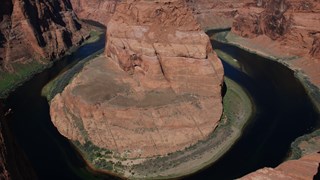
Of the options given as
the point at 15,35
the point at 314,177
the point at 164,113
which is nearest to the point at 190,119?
the point at 164,113

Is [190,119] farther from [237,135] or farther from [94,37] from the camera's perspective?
[94,37]

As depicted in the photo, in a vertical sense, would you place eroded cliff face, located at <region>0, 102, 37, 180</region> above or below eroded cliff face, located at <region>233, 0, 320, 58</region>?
above

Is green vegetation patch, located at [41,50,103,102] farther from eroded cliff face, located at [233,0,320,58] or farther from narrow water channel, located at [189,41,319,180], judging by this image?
eroded cliff face, located at [233,0,320,58]

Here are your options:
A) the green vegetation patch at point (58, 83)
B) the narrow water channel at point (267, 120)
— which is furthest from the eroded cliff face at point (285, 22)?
the green vegetation patch at point (58, 83)

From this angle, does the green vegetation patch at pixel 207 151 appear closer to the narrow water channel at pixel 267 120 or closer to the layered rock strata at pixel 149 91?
the narrow water channel at pixel 267 120

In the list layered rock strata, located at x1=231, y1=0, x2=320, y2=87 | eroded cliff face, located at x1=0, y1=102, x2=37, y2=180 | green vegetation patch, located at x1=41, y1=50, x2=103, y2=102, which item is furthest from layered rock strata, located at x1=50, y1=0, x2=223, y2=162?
layered rock strata, located at x1=231, y1=0, x2=320, y2=87

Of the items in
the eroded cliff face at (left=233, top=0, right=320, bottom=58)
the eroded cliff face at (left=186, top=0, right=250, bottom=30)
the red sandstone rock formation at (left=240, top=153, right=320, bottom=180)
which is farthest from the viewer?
the eroded cliff face at (left=186, top=0, right=250, bottom=30)
